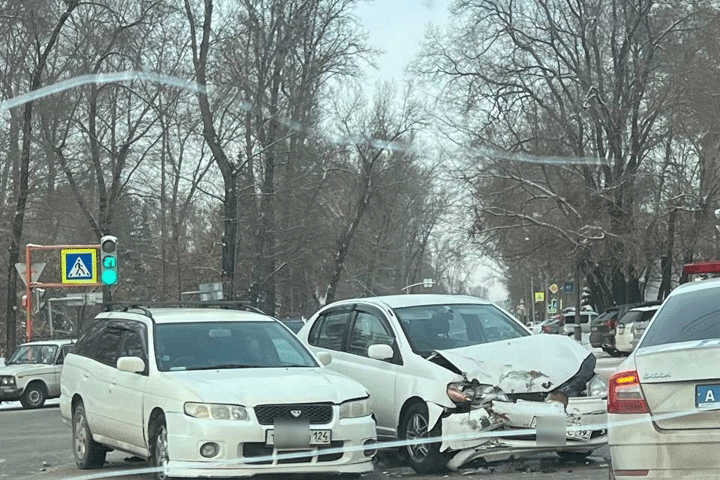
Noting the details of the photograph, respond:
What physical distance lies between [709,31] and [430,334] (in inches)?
882

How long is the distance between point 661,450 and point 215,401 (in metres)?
3.76

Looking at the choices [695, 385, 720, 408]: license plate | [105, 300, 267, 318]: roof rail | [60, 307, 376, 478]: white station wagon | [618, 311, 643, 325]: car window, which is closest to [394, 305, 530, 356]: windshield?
[60, 307, 376, 478]: white station wagon

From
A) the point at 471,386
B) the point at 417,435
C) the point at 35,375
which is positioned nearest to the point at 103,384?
the point at 417,435

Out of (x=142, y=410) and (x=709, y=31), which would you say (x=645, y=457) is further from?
(x=709, y=31)

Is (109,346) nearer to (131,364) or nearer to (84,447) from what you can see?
(84,447)

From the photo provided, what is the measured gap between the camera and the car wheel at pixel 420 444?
10031mm

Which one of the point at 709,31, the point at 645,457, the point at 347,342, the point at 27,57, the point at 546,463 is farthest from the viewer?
the point at 27,57

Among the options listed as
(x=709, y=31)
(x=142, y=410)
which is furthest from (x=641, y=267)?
(x=142, y=410)

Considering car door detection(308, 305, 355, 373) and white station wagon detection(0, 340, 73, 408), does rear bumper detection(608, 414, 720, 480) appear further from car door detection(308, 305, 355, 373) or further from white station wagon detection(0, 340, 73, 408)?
white station wagon detection(0, 340, 73, 408)

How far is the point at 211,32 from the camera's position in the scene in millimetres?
39531

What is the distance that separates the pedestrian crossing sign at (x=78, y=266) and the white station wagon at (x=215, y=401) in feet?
52.8

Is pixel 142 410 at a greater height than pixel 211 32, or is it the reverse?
pixel 211 32

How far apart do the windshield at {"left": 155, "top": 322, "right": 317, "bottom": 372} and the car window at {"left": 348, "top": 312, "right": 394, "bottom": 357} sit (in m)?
0.91

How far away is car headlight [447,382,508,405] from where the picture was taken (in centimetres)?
981
